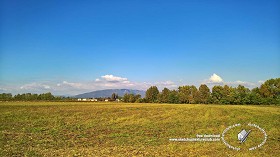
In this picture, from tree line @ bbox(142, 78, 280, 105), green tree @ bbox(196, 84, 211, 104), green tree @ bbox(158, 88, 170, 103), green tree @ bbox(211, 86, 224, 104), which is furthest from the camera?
green tree @ bbox(158, 88, 170, 103)

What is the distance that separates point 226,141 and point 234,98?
103441 mm

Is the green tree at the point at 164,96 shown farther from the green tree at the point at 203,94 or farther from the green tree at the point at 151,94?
the green tree at the point at 203,94

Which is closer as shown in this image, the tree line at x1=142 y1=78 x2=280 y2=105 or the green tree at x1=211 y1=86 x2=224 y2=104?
the tree line at x1=142 y1=78 x2=280 y2=105

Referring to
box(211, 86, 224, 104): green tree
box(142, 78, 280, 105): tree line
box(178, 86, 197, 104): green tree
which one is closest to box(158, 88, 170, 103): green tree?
box(142, 78, 280, 105): tree line

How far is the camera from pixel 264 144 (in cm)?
1534

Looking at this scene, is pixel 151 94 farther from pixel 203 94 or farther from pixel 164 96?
pixel 203 94

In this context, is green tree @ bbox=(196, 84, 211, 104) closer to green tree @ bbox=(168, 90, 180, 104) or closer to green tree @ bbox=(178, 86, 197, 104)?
green tree @ bbox=(178, 86, 197, 104)

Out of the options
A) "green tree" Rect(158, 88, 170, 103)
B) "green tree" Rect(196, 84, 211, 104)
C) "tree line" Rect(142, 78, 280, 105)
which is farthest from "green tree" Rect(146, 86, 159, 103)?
"green tree" Rect(196, 84, 211, 104)

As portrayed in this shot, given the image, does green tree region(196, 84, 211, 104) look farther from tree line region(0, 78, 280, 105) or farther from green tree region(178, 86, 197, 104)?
green tree region(178, 86, 197, 104)

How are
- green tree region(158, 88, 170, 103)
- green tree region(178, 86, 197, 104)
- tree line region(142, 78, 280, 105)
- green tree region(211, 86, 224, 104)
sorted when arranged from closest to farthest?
tree line region(142, 78, 280, 105) < green tree region(211, 86, 224, 104) < green tree region(178, 86, 197, 104) < green tree region(158, 88, 170, 103)

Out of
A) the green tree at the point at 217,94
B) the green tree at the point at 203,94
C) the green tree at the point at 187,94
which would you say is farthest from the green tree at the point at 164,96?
the green tree at the point at 217,94

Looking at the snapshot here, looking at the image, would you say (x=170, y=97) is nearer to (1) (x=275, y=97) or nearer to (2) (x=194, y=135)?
(1) (x=275, y=97)

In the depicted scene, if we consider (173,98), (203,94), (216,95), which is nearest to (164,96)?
(173,98)

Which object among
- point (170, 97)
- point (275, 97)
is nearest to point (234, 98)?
point (275, 97)
